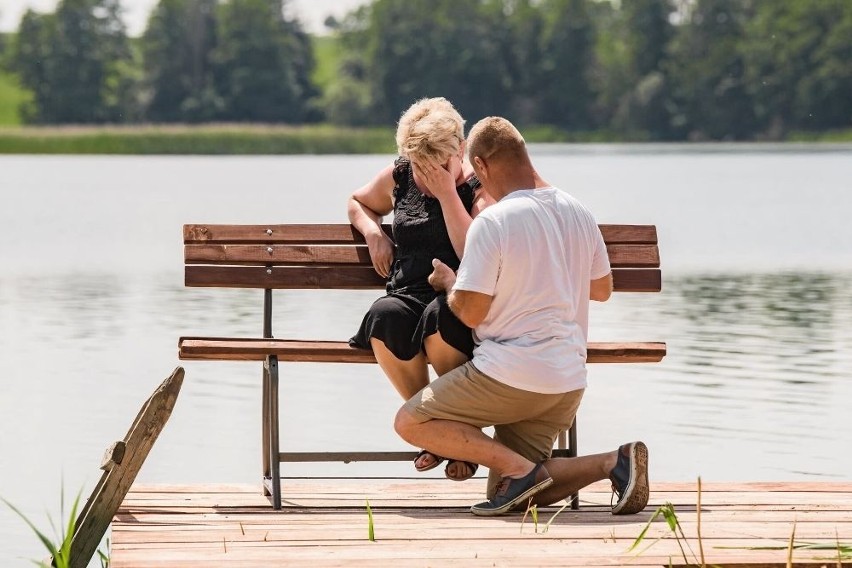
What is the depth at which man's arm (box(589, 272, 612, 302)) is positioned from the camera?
200 inches

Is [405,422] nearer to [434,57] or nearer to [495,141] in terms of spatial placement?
Answer: [495,141]

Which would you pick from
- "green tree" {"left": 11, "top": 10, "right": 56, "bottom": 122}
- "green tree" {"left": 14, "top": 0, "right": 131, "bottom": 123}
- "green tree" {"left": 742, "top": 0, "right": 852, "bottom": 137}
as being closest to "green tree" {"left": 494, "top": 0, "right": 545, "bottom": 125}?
"green tree" {"left": 742, "top": 0, "right": 852, "bottom": 137}

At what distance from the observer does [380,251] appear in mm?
5664

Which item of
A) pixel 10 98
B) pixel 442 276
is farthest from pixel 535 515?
pixel 10 98

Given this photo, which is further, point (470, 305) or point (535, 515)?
point (470, 305)

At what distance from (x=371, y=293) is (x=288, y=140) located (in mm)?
50063

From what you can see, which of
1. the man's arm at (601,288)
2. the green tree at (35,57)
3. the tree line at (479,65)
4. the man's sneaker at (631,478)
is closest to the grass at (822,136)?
the tree line at (479,65)

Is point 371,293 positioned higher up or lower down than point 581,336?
lower down

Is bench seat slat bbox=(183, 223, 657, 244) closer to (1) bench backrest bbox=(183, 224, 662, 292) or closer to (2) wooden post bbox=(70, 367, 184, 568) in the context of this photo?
(1) bench backrest bbox=(183, 224, 662, 292)

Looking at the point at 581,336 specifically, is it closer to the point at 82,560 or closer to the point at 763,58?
the point at 82,560

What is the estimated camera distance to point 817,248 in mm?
23172

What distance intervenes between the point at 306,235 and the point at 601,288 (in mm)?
1285

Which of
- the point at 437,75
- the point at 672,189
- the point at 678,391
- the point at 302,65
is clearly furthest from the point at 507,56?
the point at 678,391

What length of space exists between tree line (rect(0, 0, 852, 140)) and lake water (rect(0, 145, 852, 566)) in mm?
59359
